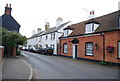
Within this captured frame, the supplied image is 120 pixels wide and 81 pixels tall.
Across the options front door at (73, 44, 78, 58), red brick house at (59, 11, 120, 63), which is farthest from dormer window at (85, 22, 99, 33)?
front door at (73, 44, 78, 58)

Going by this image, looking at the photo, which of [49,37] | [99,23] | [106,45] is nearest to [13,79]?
[106,45]

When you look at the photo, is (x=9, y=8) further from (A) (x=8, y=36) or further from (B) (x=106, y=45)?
(B) (x=106, y=45)

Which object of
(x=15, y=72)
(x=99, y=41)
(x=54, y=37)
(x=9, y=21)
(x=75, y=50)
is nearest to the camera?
(x=15, y=72)

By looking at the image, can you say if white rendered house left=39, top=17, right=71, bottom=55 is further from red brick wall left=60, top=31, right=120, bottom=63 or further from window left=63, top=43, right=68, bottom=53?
red brick wall left=60, top=31, right=120, bottom=63

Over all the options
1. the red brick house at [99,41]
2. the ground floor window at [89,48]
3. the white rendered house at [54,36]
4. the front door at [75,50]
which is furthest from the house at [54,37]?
the ground floor window at [89,48]

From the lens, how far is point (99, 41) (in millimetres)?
18703

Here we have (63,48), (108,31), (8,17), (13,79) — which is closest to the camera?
(13,79)

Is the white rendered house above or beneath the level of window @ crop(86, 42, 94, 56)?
above

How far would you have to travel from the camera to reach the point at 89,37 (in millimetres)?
20641

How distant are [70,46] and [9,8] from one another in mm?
15058

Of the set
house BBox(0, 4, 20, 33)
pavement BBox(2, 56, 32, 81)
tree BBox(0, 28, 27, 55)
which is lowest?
pavement BBox(2, 56, 32, 81)

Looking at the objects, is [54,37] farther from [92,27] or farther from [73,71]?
[73,71]

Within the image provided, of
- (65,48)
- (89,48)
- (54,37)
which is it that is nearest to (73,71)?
(89,48)

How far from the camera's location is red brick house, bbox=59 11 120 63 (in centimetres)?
1631
